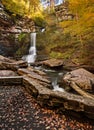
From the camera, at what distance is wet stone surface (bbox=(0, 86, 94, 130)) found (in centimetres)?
472

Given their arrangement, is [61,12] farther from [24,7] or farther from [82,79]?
[82,79]

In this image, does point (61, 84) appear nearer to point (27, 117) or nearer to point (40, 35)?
point (27, 117)

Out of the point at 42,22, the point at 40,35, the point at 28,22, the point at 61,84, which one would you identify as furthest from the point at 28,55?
the point at 61,84

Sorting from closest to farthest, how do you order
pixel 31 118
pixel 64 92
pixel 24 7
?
pixel 31 118, pixel 64 92, pixel 24 7

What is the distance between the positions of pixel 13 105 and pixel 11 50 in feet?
45.4

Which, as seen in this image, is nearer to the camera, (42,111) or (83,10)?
(42,111)

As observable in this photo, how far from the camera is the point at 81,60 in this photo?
14.1 m

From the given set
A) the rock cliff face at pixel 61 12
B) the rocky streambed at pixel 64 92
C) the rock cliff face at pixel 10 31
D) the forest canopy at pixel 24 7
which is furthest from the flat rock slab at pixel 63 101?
the rock cliff face at pixel 61 12

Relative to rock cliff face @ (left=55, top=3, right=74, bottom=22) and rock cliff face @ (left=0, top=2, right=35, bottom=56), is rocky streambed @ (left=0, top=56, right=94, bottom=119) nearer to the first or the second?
rock cliff face @ (left=0, top=2, right=35, bottom=56)

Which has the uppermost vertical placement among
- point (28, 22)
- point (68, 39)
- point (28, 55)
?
point (28, 22)

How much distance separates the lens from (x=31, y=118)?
518cm

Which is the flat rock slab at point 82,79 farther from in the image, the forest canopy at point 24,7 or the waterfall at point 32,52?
the forest canopy at point 24,7

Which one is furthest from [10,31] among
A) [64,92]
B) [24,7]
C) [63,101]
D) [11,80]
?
[63,101]

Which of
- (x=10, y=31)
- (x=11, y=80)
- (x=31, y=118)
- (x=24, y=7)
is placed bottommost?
(x=31, y=118)
